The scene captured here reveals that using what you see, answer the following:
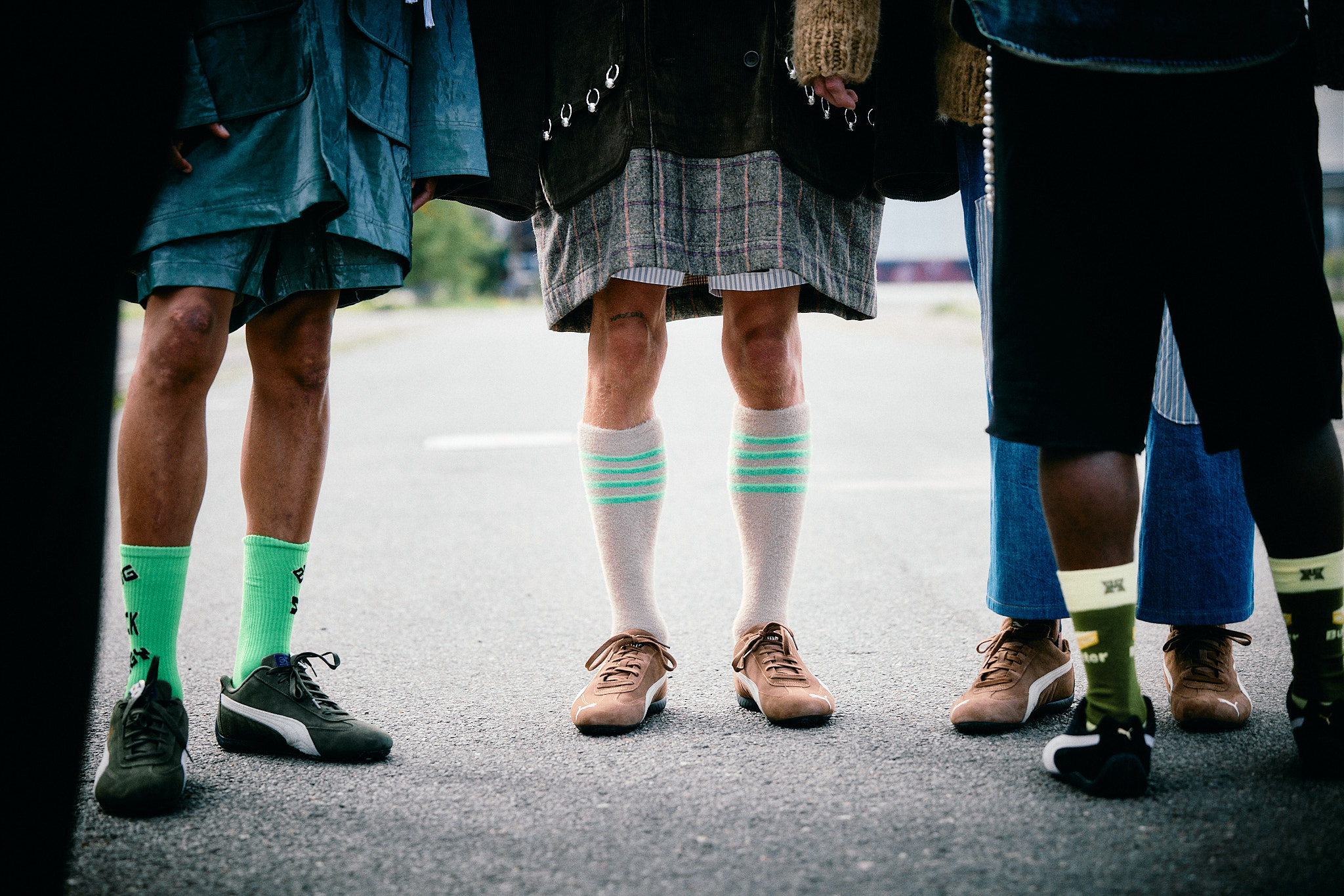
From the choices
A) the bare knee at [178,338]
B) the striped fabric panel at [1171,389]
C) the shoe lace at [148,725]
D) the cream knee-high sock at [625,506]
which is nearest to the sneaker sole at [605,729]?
the cream knee-high sock at [625,506]

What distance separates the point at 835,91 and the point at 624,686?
1.19 meters

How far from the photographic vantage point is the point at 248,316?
1.89 metres

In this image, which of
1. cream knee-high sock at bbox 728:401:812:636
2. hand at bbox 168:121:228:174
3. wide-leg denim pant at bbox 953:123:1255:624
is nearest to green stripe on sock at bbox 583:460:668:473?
cream knee-high sock at bbox 728:401:812:636

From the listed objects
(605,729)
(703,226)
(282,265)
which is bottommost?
(605,729)

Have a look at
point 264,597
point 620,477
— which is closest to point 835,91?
point 620,477

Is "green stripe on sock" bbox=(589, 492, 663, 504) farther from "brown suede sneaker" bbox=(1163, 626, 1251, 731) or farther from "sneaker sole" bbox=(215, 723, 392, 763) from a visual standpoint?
"brown suede sneaker" bbox=(1163, 626, 1251, 731)

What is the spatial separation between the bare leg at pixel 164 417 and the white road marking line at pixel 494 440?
4.55m

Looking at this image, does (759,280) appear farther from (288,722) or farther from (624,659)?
(288,722)

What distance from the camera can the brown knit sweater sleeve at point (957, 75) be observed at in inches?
74.6

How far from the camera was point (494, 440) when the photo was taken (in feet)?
21.7

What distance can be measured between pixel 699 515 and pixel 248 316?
8.61 ft

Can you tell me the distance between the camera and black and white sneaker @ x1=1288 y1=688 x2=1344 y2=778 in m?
1.57

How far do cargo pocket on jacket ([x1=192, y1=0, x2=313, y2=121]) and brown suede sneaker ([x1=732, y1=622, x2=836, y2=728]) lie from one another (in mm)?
1298

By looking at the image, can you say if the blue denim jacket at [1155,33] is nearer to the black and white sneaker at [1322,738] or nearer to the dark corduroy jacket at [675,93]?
the dark corduroy jacket at [675,93]
